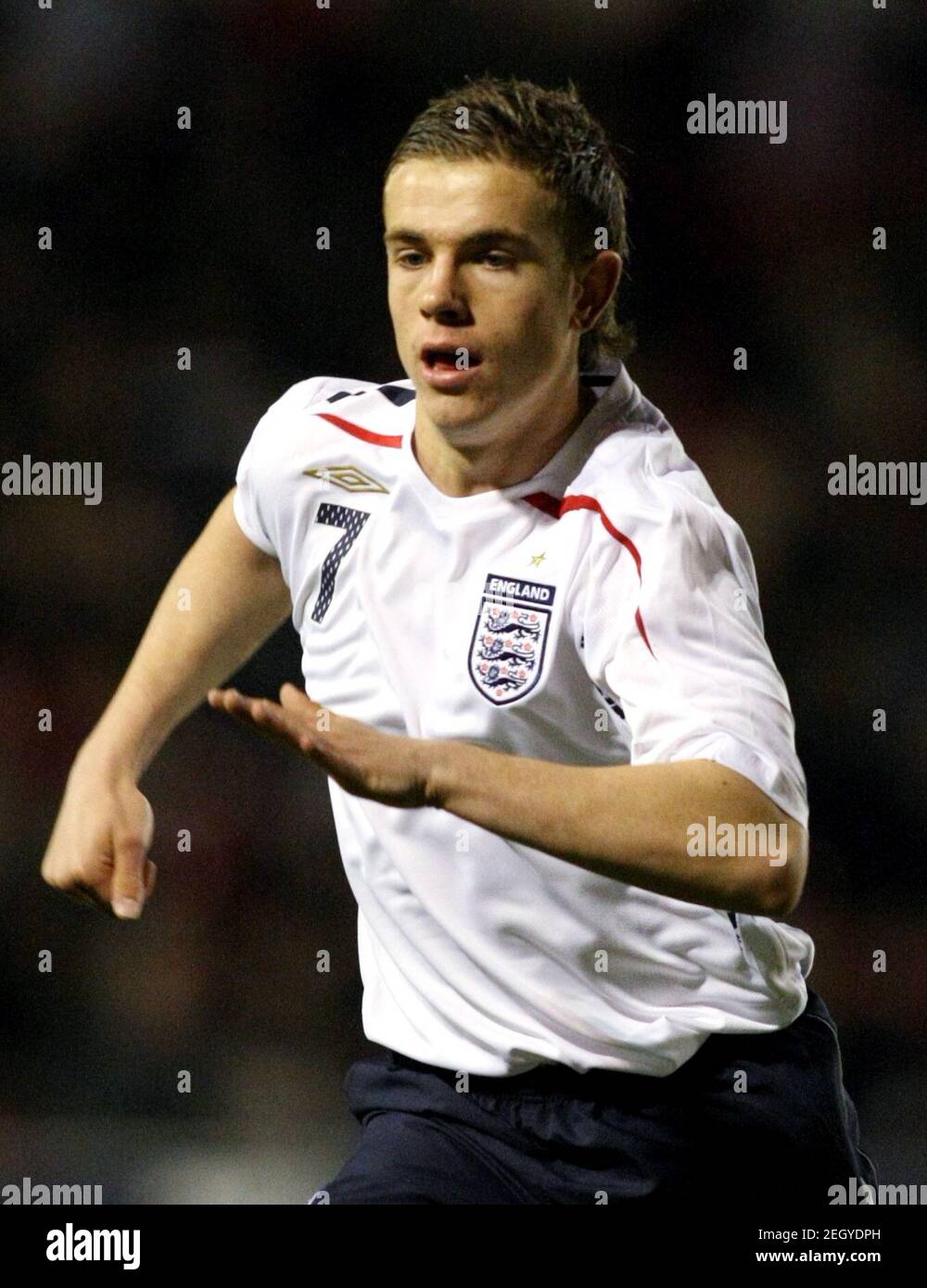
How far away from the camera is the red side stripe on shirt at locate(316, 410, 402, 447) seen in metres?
2.33

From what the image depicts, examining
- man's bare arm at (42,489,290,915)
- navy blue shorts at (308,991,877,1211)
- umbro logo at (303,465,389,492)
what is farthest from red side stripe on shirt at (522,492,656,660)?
navy blue shorts at (308,991,877,1211)

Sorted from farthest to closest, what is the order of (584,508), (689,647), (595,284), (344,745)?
(595,284)
(584,508)
(689,647)
(344,745)

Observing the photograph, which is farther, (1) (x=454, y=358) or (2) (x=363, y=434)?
(2) (x=363, y=434)

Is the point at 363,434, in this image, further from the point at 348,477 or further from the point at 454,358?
the point at 454,358

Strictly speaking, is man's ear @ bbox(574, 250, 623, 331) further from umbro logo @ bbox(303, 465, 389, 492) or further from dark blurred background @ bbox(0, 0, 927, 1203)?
dark blurred background @ bbox(0, 0, 927, 1203)

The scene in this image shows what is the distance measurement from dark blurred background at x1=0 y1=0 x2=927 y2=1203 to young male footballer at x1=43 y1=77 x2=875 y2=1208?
0.81 meters

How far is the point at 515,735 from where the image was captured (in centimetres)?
212

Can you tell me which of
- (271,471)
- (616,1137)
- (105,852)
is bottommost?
(616,1137)

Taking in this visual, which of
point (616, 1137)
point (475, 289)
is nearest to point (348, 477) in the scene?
point (475, 289)

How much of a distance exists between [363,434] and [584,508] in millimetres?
421

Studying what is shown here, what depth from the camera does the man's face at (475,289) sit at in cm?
216

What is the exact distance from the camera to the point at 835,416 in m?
3.12

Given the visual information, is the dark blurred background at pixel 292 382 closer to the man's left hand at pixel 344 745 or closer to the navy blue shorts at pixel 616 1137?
the navy blue shorts at pixel 616 1137
